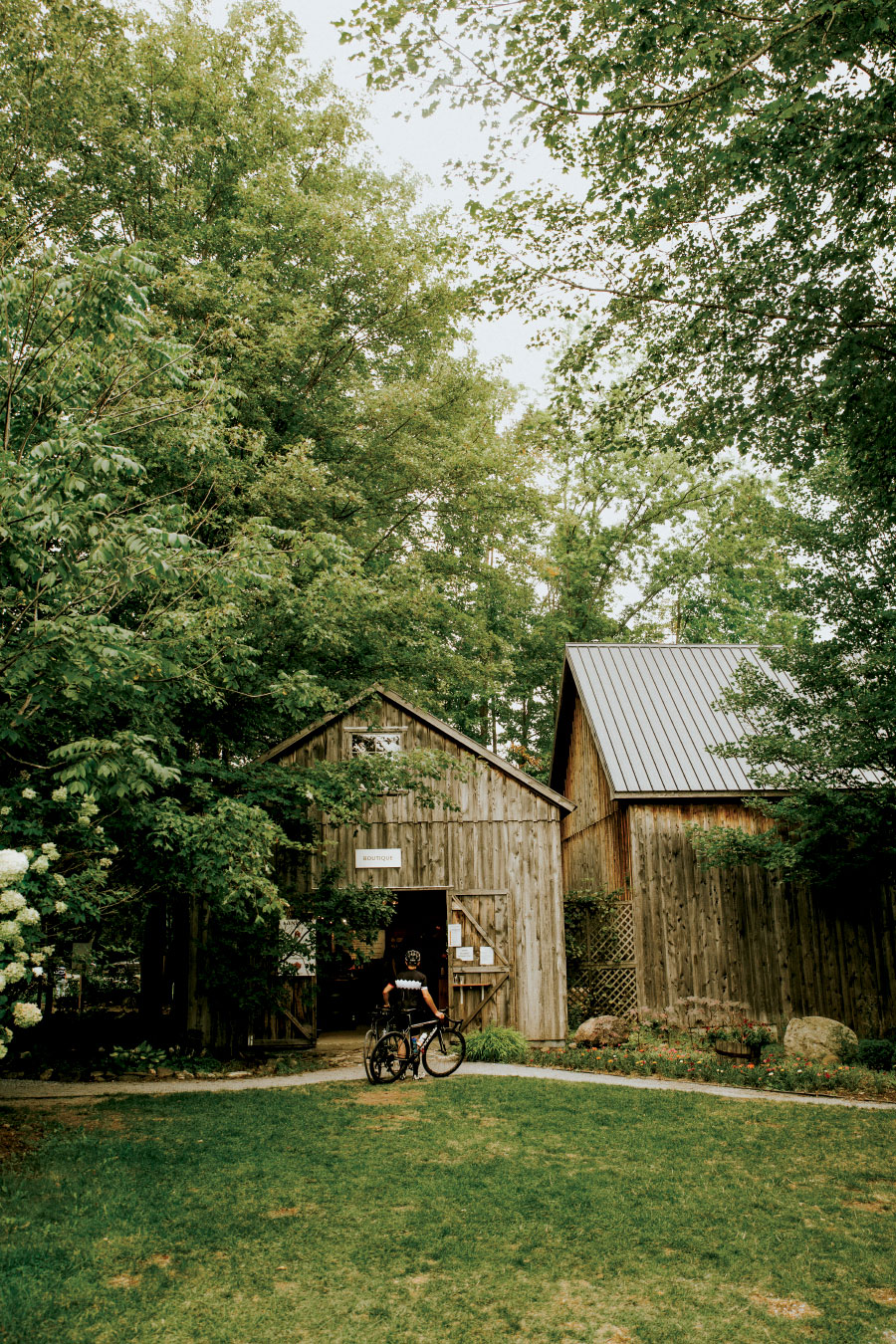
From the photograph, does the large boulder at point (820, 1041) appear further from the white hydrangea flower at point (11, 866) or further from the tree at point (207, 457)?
the white hydrangea flower at point (11, 866)

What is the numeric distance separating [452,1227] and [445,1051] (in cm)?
585

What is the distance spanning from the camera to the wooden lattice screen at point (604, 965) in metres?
14.6

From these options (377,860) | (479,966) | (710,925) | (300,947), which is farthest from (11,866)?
(710,925)

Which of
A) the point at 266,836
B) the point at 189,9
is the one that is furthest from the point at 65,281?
the point at 189,9

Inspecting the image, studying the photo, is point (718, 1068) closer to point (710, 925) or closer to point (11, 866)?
point (710, 925)

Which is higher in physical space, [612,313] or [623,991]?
[612,313]

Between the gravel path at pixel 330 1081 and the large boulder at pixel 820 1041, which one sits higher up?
the large boulder at pixel 820 1041

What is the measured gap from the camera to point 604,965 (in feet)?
48.6

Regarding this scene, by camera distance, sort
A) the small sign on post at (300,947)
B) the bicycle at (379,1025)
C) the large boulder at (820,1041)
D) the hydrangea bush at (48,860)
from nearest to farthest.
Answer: the hydrangea bush at (48,860) → the bicycle at (379,1025) → the large boulder at (820,1041) → the small sign on post at (300,947)

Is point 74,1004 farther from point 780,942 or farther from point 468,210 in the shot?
point 468,210

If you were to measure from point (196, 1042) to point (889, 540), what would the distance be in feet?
38.3

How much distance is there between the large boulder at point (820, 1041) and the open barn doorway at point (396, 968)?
26.9ft

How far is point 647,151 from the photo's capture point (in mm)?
7980

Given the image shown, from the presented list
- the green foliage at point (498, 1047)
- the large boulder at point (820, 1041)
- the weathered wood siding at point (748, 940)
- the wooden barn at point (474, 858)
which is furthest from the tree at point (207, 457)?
the large boulder at point (820, 1041)
